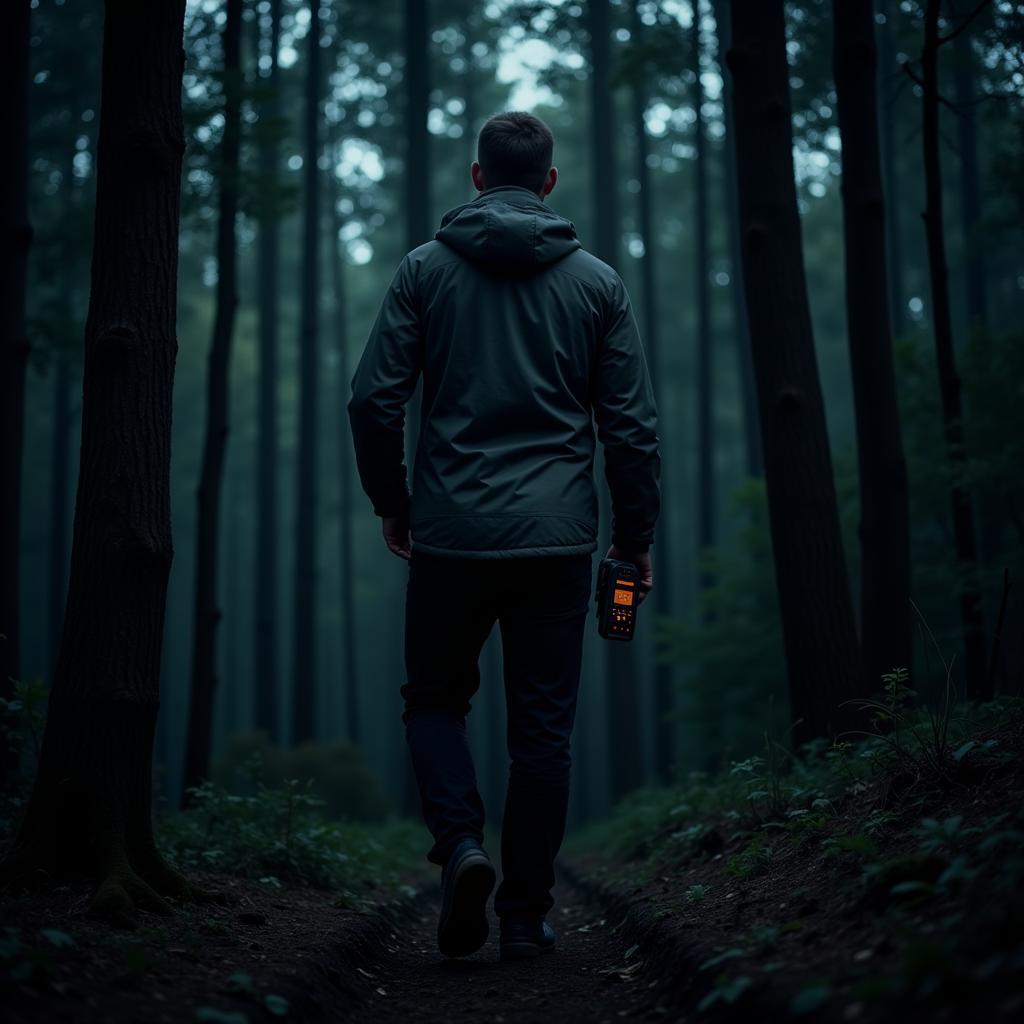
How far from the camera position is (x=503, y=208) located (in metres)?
3.72

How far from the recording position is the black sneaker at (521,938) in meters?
3.64

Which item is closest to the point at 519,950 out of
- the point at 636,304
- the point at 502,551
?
the point at 502,551

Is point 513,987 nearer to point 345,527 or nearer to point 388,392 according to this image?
point 388,392

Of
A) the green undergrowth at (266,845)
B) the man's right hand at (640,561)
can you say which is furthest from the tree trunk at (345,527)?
the man's right hand at (640,561)

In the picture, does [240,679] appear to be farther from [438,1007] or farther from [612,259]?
[438,1007]

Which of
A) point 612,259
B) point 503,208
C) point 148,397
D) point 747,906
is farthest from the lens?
point 612,259

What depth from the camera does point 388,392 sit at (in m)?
3.64

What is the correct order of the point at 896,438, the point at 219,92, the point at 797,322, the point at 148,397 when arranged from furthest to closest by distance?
the point at 219,92 < the point at 896,438 < the point at 797,322 < the point at 148,397

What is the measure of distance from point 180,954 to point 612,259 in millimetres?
14137

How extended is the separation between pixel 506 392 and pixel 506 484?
35 centimetres

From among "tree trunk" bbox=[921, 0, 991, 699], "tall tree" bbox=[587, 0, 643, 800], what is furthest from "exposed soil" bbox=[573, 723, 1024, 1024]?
"tall tree" bbox=[587, 0, 643, 800]

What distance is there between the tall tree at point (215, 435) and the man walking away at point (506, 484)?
599 centimetres

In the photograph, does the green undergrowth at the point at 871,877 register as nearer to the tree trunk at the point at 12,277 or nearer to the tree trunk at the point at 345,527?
the tree trunk at the point at 12,277

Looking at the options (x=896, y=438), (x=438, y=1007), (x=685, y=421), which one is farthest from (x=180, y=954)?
(x=685, y=421)
